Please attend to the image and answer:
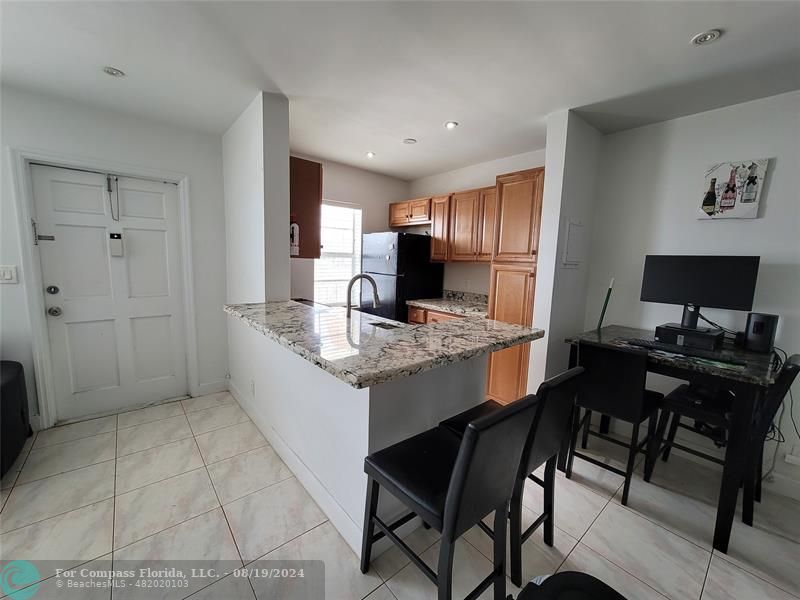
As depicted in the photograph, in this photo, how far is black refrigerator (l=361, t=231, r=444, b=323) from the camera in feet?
11.9

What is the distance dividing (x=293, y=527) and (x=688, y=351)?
241 centimetres

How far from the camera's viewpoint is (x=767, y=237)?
2.05 m

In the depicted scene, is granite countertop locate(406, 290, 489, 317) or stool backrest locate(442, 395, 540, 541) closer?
stool backrest locate(442, 395, 540, 541)

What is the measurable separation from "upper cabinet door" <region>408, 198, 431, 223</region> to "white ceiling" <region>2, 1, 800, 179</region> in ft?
4.23

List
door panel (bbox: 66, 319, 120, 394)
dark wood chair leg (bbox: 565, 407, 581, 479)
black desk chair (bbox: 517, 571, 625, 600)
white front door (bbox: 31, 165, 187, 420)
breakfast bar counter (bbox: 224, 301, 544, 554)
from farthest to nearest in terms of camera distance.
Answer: door panel (bbox: 66, 319, 120, 394), white front door (bbox: 31, 165, 187, 420), dark wood chair leg (bbox: 565, 407, 581, 479), breakfast bar counter (bbox: 224, 301, 544, 554), black desk chair (bbox: 517, 571, 625, 600)

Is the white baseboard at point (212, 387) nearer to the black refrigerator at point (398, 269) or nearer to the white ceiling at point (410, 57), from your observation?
the black refrigerator at point (398, 269)

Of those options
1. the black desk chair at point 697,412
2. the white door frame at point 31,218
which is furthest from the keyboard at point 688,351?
the white door frame at point 31,218

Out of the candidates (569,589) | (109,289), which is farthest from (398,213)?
(569,589)

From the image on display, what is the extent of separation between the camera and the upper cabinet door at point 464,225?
3.39 m

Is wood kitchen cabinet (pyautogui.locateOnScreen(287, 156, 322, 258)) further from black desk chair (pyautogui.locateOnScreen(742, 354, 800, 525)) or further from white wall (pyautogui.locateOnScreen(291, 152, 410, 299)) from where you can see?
black desk chair (pyautogui.locateOnScreen(742, 354, 800, 525))

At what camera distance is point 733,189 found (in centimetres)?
214

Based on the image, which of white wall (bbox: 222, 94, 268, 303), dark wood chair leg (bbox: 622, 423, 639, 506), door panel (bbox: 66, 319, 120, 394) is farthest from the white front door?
dark wood chair leg (bbox: 622, 423, 639, 506)

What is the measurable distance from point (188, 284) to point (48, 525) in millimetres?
1845

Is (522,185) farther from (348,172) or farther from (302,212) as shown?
(348,172)
